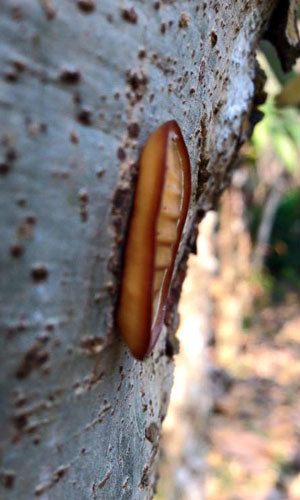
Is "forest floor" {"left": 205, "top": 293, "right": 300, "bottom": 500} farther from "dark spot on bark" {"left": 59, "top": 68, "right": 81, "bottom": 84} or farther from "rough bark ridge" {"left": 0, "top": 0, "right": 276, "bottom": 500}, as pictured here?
"dark spot on bark" {"left": 59, "top": 68, "right": 81, "bottom": 84}

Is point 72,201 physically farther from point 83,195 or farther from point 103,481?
point 103,481

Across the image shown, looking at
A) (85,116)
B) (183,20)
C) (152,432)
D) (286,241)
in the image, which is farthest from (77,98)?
(286,241)

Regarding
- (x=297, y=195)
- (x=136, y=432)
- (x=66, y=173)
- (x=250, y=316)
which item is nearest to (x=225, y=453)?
(x=250, y=316)

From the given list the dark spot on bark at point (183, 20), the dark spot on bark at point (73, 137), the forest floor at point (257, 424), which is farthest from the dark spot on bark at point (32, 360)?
the forest floor at point (257, 424)

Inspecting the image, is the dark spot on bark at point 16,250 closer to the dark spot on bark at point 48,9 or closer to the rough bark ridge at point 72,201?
the rough bark ridge at point 72,201

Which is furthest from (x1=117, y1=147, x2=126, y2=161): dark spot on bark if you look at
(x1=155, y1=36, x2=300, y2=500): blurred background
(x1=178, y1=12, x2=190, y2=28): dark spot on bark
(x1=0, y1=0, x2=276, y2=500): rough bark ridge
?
(x1=155, y1=36, x2=300, y2=500): blurred background

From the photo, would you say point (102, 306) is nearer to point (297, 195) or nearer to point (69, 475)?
point (69, 475)
